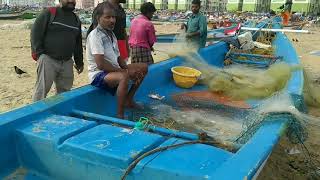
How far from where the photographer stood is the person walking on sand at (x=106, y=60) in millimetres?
3840

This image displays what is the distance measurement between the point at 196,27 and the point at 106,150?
5453 mm

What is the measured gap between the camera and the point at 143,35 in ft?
19.3

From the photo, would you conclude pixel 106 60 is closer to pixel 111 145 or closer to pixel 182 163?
pixel 111 145

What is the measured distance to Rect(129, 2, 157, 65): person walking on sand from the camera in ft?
19.0

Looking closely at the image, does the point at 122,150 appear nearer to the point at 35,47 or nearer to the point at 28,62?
the point at 35,47

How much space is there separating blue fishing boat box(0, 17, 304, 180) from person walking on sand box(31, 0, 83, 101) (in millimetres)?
1025

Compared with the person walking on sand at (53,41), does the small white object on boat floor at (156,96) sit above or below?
below

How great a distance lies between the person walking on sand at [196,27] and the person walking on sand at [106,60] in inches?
140

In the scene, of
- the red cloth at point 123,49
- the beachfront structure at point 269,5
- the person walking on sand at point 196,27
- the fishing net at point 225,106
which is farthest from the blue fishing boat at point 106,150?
the beachfront structure at point 269,5

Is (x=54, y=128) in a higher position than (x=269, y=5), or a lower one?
lower

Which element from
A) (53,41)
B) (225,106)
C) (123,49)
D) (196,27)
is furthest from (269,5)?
(53,41)

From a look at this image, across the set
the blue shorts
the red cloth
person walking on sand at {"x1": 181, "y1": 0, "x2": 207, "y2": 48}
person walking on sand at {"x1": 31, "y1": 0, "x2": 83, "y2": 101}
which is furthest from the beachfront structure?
the blue shorts

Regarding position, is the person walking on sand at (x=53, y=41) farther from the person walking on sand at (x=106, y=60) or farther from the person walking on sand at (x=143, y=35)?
the person walking on sand at (x=143, y=35)

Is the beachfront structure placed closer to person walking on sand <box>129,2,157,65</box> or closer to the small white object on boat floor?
person walking on sand <box>129,2,157,65</box>
